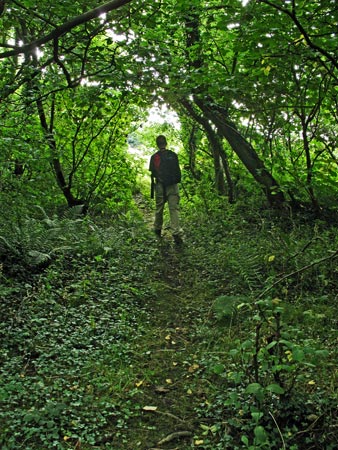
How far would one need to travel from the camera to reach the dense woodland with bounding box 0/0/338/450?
158 inches

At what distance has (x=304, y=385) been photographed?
14.0 feet

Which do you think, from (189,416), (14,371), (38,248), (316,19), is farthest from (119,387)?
(316,19)

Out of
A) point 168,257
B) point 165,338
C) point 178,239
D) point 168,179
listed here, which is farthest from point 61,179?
point 165,338

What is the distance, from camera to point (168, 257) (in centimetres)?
949

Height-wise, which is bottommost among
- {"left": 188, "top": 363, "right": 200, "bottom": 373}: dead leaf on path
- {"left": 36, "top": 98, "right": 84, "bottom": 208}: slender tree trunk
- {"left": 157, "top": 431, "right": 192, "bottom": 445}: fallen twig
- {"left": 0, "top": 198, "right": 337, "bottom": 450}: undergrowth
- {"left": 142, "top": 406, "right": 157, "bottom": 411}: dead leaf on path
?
{"left": 157, "top": 431, "right": 192, "bottom": 445}: fallen twig

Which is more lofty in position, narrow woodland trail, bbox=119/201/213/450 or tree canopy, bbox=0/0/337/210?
tree canopy, bbox=0/0/337/210

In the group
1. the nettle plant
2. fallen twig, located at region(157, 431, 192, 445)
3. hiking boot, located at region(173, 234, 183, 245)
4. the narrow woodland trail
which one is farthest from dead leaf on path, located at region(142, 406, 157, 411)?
hiking boot, located at region(173, 234, 183, 245)

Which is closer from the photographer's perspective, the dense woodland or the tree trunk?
the dense woodland

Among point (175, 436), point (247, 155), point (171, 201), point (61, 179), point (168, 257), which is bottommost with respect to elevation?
point (175, 436)

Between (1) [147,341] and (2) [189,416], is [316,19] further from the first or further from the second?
(2) [189,416]

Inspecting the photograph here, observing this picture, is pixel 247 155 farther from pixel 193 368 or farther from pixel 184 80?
pixel 193 368

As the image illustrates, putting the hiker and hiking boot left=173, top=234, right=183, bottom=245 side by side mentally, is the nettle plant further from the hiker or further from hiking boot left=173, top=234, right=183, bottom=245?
the hiker

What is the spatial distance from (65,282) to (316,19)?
5.46 metres

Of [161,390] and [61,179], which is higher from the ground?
[61,179]
